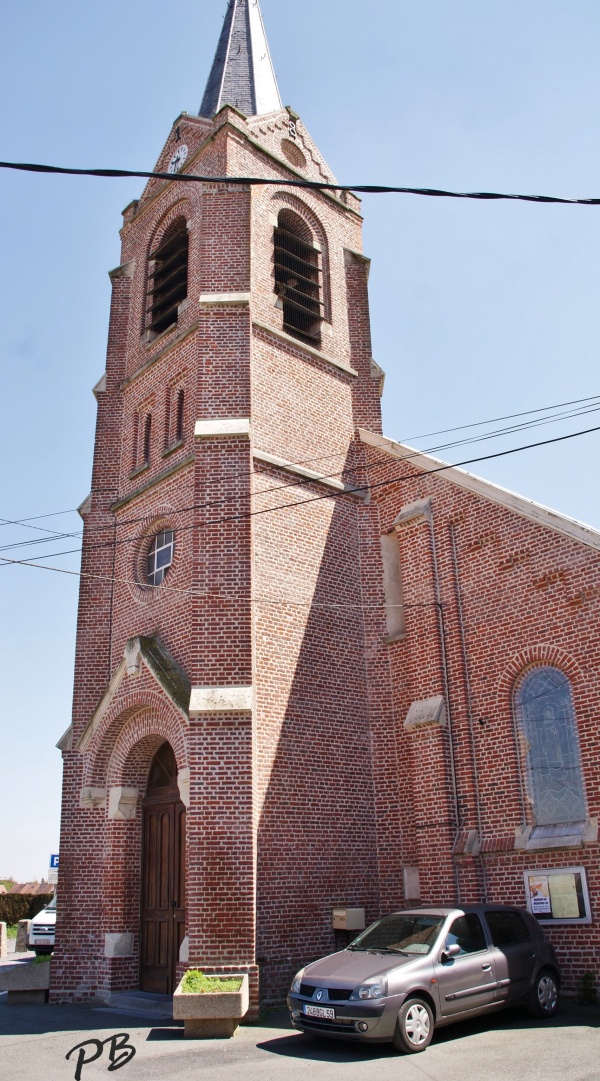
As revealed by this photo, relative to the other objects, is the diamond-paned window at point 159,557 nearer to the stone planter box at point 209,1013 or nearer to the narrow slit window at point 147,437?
the narrow slit window at point 147,437

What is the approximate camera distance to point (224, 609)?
41.4ft

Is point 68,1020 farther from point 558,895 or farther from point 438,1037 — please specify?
point 558,895

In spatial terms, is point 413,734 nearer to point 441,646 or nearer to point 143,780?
point 441,646

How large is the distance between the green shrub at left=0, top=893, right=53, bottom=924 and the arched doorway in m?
20.9

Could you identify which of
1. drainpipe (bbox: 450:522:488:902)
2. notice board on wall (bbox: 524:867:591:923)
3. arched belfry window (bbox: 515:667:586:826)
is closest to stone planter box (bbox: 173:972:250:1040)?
drainpipe (bbox: 450:522:488:902)

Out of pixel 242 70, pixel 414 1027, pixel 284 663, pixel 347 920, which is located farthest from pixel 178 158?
pixel 414 1027

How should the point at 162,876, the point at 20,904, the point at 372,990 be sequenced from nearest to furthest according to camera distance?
1. the point at 372,990
2. the point at 162,876
3. the point at 20,904

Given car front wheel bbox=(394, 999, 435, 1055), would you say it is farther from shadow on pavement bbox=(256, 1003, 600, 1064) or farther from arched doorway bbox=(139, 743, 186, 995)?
arched doorway bbox=(139, 743, 186, 995)

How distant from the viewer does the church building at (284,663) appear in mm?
11664

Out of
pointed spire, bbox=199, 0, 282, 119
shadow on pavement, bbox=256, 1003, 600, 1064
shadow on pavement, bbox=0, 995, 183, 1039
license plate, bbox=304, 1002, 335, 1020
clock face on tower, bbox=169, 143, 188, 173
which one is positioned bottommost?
shadow on pavement, bbox=0, 995, 183, 1039

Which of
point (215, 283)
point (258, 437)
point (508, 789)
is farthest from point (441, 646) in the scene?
point (215, 283)

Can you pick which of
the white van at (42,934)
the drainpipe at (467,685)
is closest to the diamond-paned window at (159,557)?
the drainpipe at (467,685)

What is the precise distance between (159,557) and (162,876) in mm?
A: 5192

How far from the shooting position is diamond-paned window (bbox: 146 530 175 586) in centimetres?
1446
